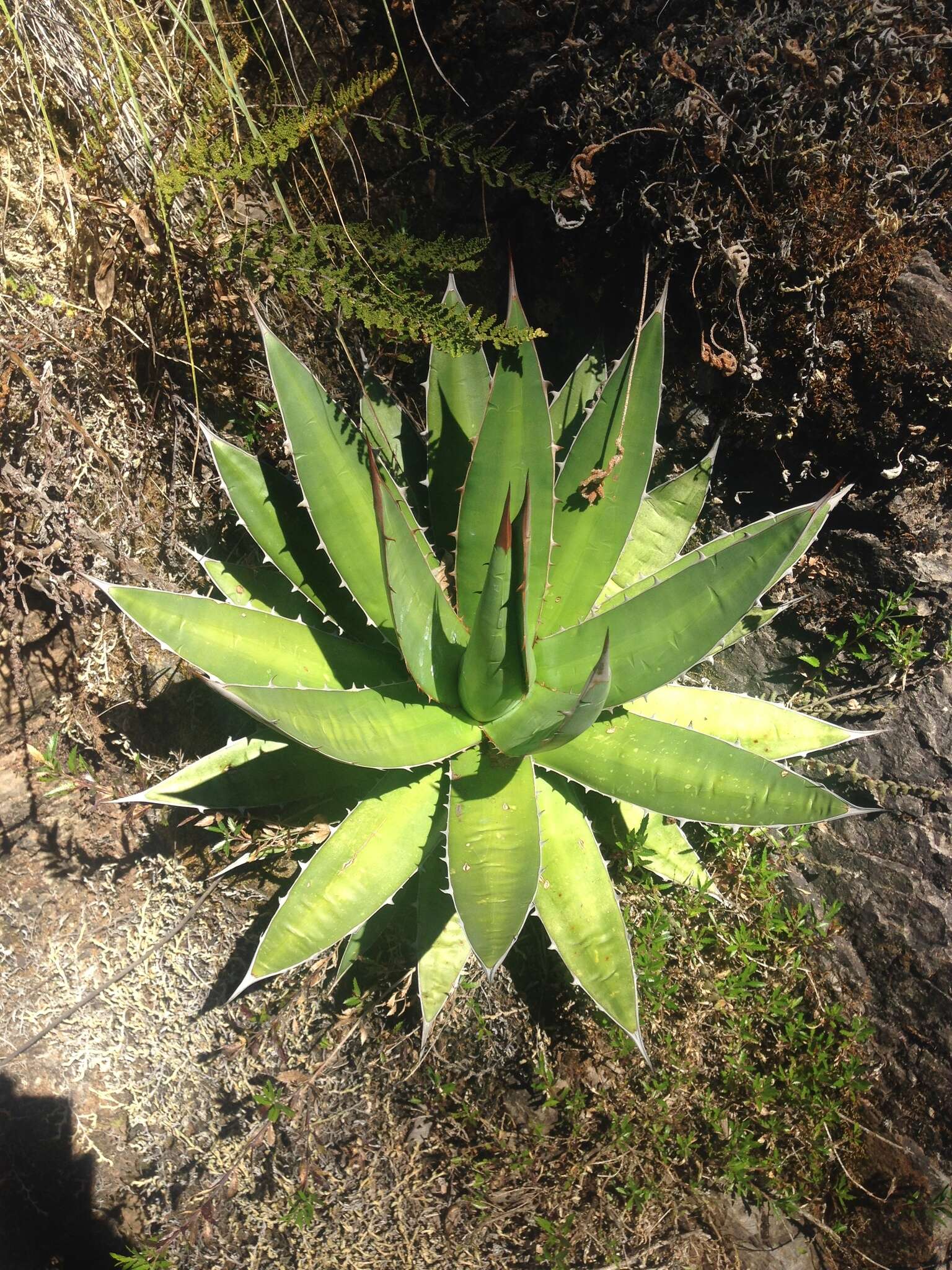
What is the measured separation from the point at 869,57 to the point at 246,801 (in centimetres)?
230

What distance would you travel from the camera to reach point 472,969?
2170 millimetres

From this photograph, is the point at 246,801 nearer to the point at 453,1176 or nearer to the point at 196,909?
the point at 196,909

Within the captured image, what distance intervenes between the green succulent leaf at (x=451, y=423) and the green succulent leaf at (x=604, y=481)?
11.1 inches

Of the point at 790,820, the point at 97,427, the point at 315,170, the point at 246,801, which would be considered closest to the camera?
the point at 790,820

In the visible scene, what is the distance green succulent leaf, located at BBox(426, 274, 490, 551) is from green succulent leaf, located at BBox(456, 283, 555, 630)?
0.39 ft

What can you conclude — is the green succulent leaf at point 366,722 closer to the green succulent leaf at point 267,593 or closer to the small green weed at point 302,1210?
the green succulent leaf at point 267,593

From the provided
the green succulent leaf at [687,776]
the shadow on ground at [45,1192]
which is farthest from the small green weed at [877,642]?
the shadow on ground at [45,1192]

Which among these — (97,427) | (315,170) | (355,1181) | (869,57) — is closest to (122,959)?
(355,1181)

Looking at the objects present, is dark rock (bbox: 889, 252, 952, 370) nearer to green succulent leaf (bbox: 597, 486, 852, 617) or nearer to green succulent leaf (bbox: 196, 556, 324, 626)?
green succulent leaf (bbox: 597, 486, 852, 617)

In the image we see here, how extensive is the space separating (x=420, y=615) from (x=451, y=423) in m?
0.57

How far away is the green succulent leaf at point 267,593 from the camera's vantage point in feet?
6.93

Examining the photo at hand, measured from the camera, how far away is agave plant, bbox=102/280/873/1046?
1.67 m

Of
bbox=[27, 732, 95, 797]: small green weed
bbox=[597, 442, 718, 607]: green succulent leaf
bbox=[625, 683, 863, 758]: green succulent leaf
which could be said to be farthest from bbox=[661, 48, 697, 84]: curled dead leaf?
bbox=[27, 732, 95, 797]: small green weed

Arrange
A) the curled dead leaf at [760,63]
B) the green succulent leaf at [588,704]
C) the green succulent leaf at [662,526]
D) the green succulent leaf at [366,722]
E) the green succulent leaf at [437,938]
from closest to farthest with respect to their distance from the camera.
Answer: the green succulent leaf at [588,704] → the green succulent leaf at [366,722] → the curled dead leaf at [760,63] → the green succulent leaf at [437,938] → the green succulent leaf at [662,526]
